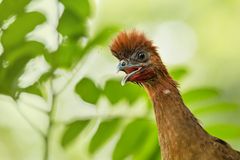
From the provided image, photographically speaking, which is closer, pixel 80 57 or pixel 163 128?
pixel 80 57

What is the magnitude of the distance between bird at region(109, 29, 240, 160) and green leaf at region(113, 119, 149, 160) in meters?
0.12

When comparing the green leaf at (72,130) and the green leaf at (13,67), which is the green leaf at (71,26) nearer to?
the green leaf at (13,67)

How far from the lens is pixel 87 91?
193cm

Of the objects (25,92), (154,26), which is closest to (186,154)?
(25,92)

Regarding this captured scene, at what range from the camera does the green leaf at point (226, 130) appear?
80.0 inches

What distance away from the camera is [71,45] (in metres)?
1.90

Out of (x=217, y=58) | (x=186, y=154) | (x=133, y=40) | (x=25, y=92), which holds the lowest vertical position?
(x=25, y=92)

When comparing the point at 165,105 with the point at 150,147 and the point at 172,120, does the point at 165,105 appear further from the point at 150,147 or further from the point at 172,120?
the point at 150,147

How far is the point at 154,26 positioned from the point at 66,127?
9.75ft

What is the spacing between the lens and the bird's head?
227cm

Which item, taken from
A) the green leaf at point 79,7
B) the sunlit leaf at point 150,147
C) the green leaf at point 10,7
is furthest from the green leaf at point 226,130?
the green leaf at point 10,7

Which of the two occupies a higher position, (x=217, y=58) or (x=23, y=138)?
(x=217, y=58)

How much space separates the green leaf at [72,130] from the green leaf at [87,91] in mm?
61

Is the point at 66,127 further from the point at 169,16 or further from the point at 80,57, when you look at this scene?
the point at 169,16
